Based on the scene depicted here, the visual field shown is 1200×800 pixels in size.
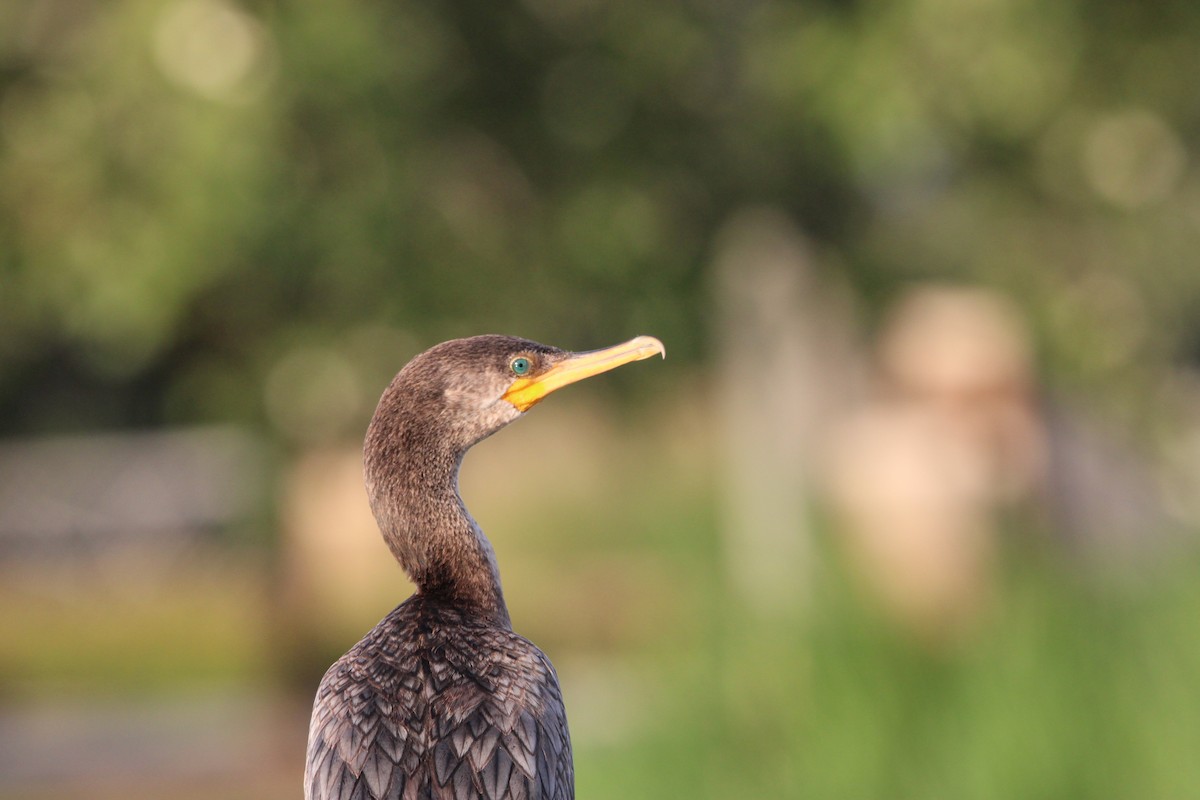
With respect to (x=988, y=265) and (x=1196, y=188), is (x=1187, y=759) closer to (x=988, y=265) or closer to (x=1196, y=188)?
(x=988, y=265)

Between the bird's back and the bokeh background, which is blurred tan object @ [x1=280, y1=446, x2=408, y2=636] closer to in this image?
the bokeh background

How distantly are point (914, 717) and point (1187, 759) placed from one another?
75 centimetres

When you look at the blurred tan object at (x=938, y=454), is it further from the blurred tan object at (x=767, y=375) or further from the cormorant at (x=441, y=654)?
the cormorant at (x=441, y=654)

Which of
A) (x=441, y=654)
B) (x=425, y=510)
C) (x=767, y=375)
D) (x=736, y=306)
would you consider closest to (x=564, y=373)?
(x=425, y=510)

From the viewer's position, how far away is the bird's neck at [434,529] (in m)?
2.44

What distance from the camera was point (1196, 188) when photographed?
336 inches

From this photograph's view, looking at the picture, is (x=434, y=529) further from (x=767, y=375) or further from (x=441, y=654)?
(x=767, y=375)

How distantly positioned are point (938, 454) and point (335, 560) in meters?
6.16

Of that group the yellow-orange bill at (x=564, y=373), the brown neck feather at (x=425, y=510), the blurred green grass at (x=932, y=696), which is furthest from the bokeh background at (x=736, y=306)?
the brown neck feather at (x=425, y=510)

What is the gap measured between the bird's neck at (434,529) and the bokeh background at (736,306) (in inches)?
98.4

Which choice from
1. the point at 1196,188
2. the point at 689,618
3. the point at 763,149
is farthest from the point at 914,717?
the point at 1196,188

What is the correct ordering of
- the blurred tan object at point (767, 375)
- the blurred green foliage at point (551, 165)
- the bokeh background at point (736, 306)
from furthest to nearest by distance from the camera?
the blurred tan object at point (767, 375) → the blurred green foliage at point (551, 165) → the bokeh background at point (736, 306)

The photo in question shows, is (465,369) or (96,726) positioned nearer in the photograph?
(465,369)

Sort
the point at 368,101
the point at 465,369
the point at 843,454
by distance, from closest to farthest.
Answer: the point at 465,369, the point at 368,101, the point at 843,454
